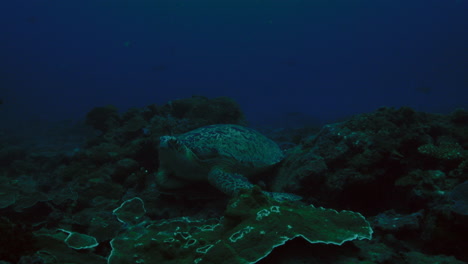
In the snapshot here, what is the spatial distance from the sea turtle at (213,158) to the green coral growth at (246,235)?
1.46 metres

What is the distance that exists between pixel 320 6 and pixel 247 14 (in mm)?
34029

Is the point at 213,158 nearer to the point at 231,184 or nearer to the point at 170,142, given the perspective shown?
the point at 170,142

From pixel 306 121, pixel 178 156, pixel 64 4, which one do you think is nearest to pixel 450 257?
pixel 178 156

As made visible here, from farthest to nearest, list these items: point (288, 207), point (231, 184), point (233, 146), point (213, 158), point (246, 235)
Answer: point (233, 146) → point (213, 158) → point (231, 184) → point (288, 207) → point (246, 235)

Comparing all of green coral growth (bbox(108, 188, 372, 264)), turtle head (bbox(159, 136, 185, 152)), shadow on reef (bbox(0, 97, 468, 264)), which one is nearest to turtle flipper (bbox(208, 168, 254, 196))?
shadow on reef (bbox(0, 97, 468, 264))

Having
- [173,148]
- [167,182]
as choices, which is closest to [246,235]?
[173,148]

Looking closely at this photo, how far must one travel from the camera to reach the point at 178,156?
15.7 ft

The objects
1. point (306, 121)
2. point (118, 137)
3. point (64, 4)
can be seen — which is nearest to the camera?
point (118, 137)

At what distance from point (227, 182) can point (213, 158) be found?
86 centimetres

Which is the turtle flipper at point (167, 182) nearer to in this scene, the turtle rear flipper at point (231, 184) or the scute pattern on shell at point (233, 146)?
the scute pattern on shell at point (233, 146)

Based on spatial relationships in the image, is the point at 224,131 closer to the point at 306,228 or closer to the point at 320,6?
the point at 306,228

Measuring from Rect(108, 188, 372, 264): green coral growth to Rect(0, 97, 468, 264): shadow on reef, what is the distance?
0.01 meters

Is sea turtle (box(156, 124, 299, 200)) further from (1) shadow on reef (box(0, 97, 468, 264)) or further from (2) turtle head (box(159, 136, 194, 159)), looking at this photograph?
(1) shadow on reef (box(0, 97, 468, 264))

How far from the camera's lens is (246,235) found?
232cm
